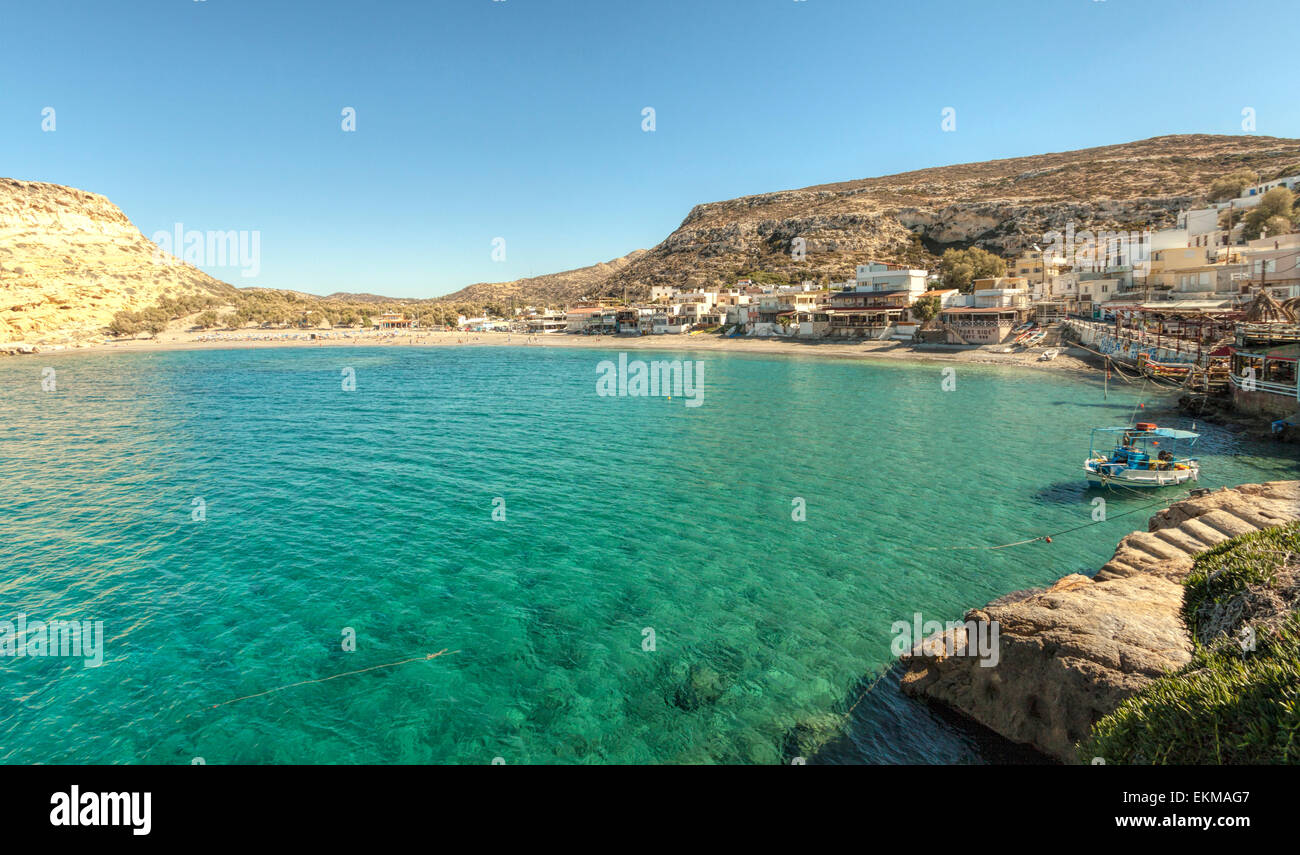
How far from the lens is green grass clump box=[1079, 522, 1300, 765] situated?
557 centimetres

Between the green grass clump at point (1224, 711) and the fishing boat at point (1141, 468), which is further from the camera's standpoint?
the fishing boat at point (1141, 468)

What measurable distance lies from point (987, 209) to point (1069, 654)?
17332 centimetres

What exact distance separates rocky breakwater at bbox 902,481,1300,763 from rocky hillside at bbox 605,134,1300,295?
14575 centimetres

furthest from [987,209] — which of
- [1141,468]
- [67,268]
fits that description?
[67,268]

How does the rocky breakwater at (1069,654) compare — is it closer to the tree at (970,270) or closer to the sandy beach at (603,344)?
the sandy beach at (603,344)

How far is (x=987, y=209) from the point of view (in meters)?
151

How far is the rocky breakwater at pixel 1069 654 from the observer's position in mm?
10492

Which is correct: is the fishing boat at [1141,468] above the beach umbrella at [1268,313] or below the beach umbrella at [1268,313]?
below

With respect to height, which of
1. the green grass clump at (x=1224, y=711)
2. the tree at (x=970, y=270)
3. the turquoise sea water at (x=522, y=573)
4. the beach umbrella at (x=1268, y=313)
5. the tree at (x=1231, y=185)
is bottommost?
the turquoise sea water at (x=522, y=573)

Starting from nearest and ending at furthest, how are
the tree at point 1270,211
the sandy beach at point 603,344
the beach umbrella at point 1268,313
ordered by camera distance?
the beach umbrella at point 1268,313, the sandy beach at point 603,344, the tree at point 1270,211

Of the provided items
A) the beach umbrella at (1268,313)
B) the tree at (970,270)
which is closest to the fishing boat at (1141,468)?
the beach umbrella at (1268,313)

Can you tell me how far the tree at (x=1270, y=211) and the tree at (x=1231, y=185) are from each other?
3267 cm
